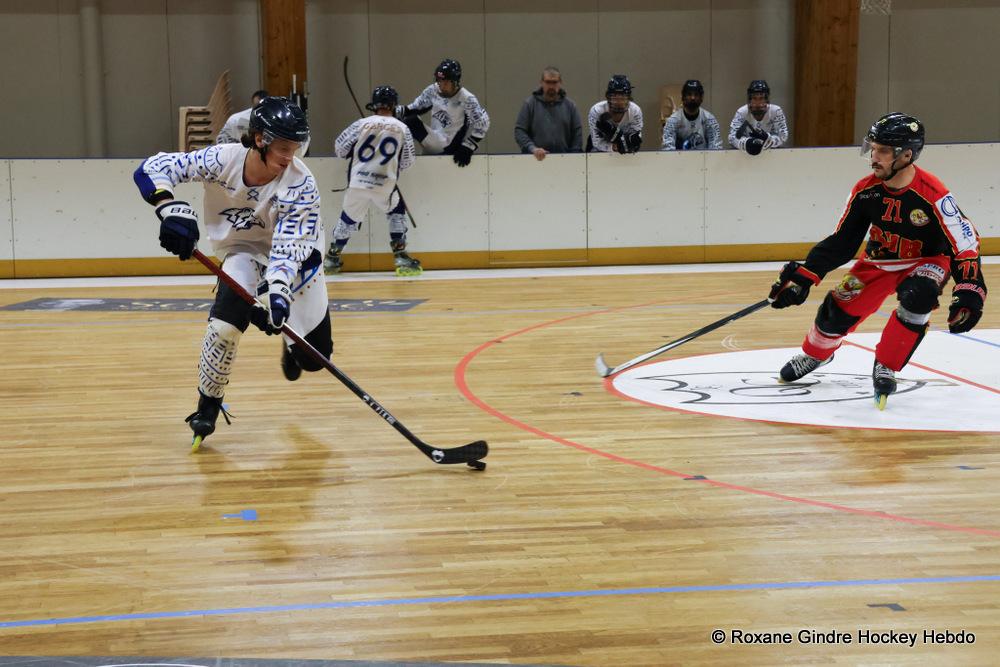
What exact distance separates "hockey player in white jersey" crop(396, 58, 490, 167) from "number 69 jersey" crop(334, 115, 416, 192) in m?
0.56

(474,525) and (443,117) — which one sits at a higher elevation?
(443,117)

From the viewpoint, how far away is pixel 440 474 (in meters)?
4.16

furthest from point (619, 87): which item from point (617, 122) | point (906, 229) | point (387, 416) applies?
point (387, 416)

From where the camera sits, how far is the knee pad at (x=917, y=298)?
505 centimetres

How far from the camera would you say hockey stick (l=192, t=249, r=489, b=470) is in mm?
4188

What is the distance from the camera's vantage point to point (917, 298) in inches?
199

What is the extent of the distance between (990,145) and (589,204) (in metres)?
3.74

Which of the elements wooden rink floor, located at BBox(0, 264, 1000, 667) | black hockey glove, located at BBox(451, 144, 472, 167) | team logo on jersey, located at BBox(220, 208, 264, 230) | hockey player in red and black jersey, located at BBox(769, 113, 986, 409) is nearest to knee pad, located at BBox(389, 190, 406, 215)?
black hockey glove, located at BBox(451, 144, 472, 167)

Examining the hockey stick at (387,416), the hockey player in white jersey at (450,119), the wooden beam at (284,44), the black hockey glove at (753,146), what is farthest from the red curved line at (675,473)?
the wooden beam at (284,44)

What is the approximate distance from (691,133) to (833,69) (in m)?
2.55

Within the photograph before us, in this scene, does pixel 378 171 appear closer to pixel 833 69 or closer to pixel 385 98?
pixel 385 98

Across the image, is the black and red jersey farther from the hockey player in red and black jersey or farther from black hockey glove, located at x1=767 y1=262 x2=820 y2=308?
black hockey glove, located at x1=767 y1=262 x2=820 y2=308

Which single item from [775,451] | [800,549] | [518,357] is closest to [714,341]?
[518,357]

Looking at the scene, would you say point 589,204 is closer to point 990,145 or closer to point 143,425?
point 990,145
